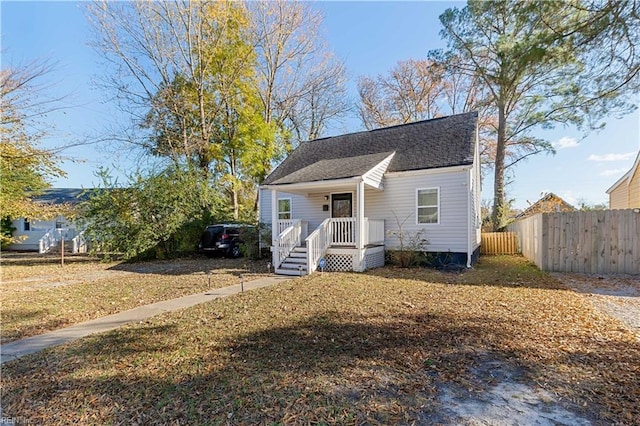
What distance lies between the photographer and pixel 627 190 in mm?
14555

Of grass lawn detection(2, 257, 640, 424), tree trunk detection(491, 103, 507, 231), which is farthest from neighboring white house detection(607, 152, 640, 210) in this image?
grass lawn detection(2, 257, 640, 424)

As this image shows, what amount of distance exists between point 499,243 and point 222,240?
526 inches

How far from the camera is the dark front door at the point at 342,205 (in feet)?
40.5

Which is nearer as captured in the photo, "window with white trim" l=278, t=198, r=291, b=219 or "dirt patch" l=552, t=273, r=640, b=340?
"dirt patch" l=552, t=273, r=640, b=340

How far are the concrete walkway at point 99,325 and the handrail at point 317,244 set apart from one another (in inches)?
102

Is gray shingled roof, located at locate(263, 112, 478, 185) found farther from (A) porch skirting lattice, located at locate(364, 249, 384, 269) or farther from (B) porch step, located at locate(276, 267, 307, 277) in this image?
(B) porch step, located at locate(276, 267, 307, 277)

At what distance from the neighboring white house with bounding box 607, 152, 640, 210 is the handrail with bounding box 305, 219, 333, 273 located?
43.2ft

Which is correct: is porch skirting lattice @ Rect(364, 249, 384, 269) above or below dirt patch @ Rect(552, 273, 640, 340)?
above

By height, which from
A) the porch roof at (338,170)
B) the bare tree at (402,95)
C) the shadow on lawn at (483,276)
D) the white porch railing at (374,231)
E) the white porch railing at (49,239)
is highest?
the bare tree at (402,95)

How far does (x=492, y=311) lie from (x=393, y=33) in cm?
1142

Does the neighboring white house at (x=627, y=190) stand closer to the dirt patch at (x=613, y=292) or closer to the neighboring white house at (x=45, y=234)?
the dirt patch at (x=613, y=292)

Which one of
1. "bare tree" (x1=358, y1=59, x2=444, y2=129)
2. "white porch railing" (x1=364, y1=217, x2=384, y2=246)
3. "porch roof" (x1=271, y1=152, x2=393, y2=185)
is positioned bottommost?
"white porch railing" (x1=364, y1=217, x2=384, y2=246)

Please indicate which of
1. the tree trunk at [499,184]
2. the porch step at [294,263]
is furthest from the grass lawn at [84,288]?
the tree trunk at [499,184]

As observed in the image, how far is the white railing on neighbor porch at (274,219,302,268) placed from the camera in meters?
10.3
